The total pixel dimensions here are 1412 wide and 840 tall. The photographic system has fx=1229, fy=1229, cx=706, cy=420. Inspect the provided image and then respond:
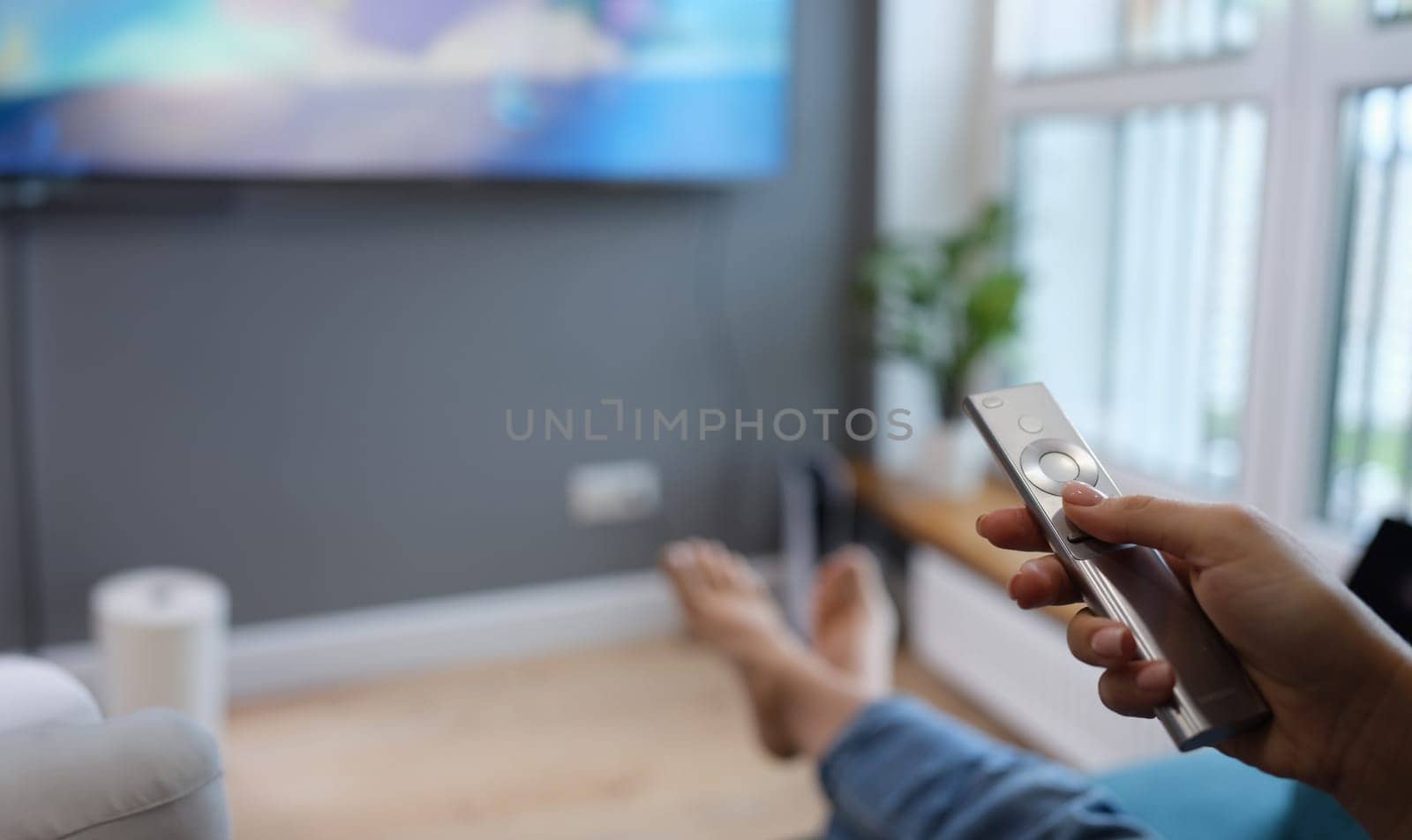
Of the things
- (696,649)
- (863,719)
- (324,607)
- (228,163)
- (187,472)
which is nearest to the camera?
(863,719)

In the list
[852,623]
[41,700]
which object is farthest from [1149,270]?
[41,700]

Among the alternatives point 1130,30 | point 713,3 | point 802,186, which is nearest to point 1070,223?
point 1130,30

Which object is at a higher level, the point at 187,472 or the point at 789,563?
the point at 187,472

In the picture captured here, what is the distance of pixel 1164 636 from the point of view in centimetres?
67

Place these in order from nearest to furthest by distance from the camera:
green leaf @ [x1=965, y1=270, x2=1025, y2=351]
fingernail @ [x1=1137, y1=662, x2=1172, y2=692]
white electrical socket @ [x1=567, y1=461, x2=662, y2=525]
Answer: fingernail @ [x1=1137, y1=662, x2=1172, y2=692], green leaf @ [x1=965, y1=270, x2=1025, y2=351], white electrical socket @ [x1=567, y1=461, x2=662, y2=525]

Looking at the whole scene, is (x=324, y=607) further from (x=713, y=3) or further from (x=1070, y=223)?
(x=1070, y=223)

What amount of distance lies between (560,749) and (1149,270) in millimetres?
1359

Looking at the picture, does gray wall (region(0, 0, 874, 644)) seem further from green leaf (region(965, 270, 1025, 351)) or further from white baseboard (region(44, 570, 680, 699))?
green leaf (region(965, 270, 1025, 351))

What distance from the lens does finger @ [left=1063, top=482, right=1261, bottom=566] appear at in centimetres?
69

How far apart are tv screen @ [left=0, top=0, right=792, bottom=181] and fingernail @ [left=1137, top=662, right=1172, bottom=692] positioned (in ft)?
5.94

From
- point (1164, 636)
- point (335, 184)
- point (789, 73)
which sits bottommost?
point (1164, 636)

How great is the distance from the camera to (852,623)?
6.02 ft

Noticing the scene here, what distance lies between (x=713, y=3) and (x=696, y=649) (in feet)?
4.19

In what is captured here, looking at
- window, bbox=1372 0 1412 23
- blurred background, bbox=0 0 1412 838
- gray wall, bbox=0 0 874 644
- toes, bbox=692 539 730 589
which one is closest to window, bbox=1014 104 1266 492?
blurred background, bbox=0 0 1412 838
